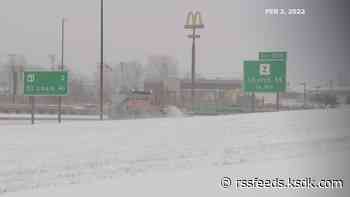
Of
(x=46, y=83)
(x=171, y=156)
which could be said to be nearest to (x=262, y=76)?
(x=46, y=83)

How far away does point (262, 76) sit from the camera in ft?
85.8

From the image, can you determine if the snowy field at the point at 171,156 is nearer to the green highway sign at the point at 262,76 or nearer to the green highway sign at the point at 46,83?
the green highway sign at the point at 262,76

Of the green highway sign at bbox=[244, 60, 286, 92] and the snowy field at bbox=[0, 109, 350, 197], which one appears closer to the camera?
the snowy field at bbox=[0, 109, 350, 197]

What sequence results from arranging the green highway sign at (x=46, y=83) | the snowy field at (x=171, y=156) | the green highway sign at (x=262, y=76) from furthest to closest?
the green highway sign at (x=46, y=83)
the green highway sign at (x=262, y=76)
the snowy field at (x=171, y=156)

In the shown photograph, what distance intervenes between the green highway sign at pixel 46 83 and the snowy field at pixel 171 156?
→ 357 inches

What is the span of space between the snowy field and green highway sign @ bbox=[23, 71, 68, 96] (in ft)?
29.8

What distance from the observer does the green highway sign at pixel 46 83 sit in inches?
1004

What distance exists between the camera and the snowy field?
25.4 feet

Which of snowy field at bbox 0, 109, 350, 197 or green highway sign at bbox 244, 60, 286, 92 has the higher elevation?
green highway sign at bbox 244, 60, 286, 92

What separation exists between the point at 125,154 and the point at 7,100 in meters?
38.9

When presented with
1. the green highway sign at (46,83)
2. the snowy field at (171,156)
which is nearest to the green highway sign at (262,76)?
the green highway sign at (46,83)

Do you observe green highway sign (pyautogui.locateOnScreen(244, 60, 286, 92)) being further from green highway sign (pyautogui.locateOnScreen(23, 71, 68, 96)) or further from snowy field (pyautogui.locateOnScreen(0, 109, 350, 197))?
snowy field (pyautogui.locateOnScreen(0, 109, 350, 197))

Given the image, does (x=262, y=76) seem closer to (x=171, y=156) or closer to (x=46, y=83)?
(x=46, y=83)

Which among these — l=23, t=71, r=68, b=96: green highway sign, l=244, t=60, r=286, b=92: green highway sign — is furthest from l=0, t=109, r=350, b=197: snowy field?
l=23, t=71, r=68, b=96: green highway sign
